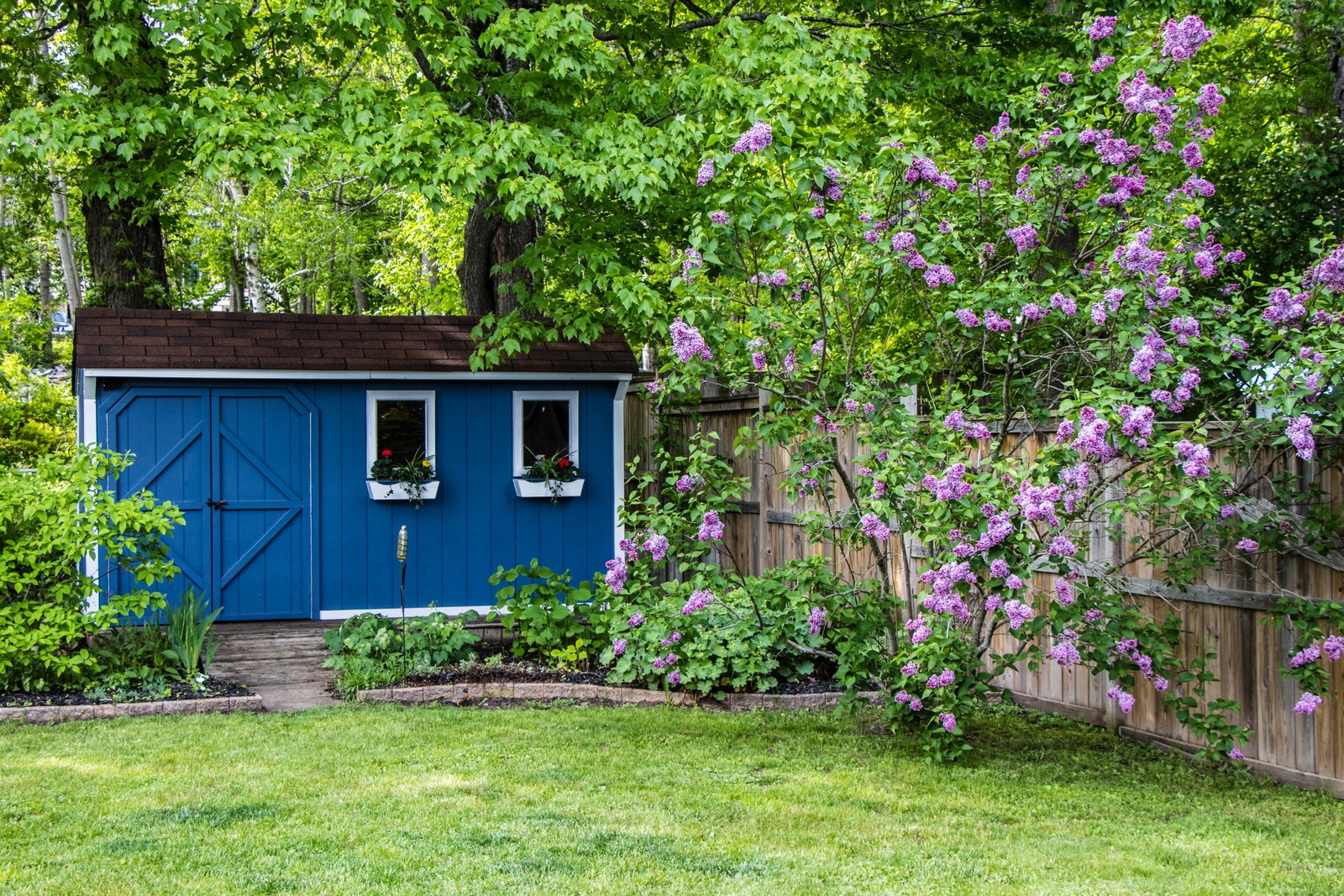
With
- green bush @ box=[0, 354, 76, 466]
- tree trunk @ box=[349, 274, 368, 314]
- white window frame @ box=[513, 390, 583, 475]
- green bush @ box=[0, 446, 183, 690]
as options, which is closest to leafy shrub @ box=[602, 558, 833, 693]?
white window frame @ box=[513, 390, 583, 475]

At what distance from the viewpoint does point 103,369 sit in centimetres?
827

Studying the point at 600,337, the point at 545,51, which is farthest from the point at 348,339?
the point at 545,51

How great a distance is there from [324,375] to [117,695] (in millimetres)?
3068

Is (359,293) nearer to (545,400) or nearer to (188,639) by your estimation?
(545,400)

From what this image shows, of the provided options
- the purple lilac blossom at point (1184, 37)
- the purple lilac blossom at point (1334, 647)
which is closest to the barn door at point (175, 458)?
the purple lilac blossom at point (1184, 37)

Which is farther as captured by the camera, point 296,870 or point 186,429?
point 186,429

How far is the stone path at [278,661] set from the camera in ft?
22.6

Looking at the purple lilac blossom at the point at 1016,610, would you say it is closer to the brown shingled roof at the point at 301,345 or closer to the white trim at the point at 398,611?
the white trim at the point at 398,611

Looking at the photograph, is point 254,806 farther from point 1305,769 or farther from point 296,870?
point 1305,769

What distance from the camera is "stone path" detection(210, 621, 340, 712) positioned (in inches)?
271

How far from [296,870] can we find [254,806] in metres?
0.88

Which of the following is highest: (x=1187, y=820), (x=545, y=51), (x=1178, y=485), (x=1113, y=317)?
(x=545, y=51)

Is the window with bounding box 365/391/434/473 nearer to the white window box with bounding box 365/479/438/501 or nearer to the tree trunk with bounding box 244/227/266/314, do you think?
the white window box with bounding box 365/479/438/501

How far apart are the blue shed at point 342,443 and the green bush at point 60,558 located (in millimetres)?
1612
